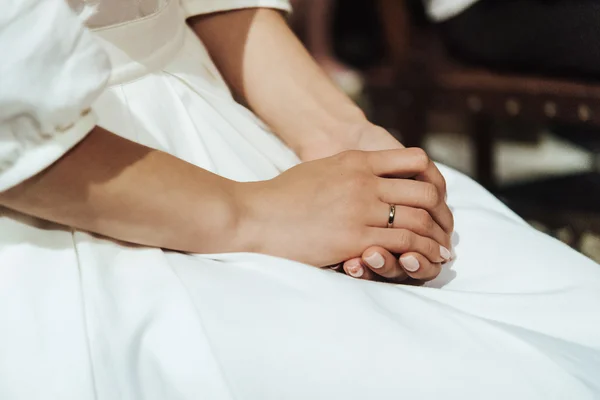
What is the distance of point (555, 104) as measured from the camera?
3.77 feet

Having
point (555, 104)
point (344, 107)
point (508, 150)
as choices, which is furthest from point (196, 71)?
point (508, 150)

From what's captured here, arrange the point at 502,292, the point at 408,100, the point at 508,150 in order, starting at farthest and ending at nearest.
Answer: the point at 508,150 → the point at 408,100 → the point at 502,292

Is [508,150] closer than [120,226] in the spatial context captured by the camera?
No

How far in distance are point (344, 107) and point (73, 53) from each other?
36 centimetres

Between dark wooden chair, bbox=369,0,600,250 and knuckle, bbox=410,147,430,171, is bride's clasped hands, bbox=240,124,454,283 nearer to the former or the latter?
knuckle, bbox=410,147,430,171

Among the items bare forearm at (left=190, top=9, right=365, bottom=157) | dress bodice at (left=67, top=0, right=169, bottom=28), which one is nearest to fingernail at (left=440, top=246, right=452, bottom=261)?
bare forearm at (left=190, top=9, right=365, bottom=157)

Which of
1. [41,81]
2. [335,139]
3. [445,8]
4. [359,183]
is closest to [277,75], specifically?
[335,139]

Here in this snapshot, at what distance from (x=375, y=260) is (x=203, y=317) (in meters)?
0.16

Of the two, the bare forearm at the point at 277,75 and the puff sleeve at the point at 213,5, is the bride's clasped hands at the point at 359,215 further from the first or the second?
the puff sleeve at the point at 213,5

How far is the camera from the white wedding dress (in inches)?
15.7

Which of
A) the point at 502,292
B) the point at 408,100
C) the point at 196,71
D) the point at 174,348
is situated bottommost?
the point at 174,348

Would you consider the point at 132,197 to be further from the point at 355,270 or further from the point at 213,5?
the point at 213,5

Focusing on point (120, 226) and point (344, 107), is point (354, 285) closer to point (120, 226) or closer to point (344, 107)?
point (120, 226)

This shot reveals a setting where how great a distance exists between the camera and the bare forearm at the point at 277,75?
696mm
